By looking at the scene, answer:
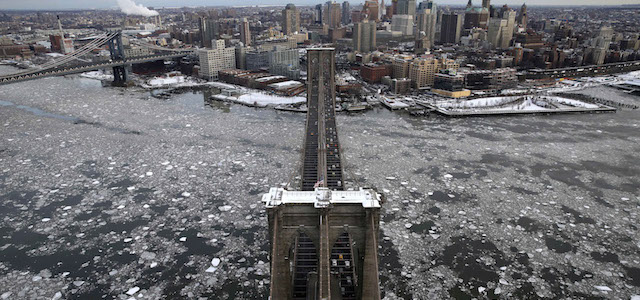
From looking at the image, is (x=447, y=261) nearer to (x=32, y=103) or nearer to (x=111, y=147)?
(x=111, y=147)

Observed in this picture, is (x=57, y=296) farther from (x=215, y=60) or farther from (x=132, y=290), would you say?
(x=215, y=60)

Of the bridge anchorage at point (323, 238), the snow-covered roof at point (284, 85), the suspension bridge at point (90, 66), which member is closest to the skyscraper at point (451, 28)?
the suspension bridge at point (90, 66)

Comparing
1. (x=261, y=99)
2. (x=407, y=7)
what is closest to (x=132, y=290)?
(x=261, y=99)

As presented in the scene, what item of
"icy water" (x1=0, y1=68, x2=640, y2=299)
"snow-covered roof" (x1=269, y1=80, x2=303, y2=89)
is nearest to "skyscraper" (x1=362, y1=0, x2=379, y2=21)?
"snow-covered roof" (x1=269, y1=80, x2=303, y2=89)

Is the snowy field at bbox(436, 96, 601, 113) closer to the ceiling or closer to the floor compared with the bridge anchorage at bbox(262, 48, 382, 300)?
closer to the floor

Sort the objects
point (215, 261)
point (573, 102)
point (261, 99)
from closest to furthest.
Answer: point (215, 261) < point (573, 102) < point (261, 99)

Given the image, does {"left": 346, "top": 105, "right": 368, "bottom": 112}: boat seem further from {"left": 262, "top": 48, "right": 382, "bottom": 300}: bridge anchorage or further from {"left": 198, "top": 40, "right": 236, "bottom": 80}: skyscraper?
{"left": 262, "top": 48, "right": 382, "bottom": 300}: bridge anchorage
